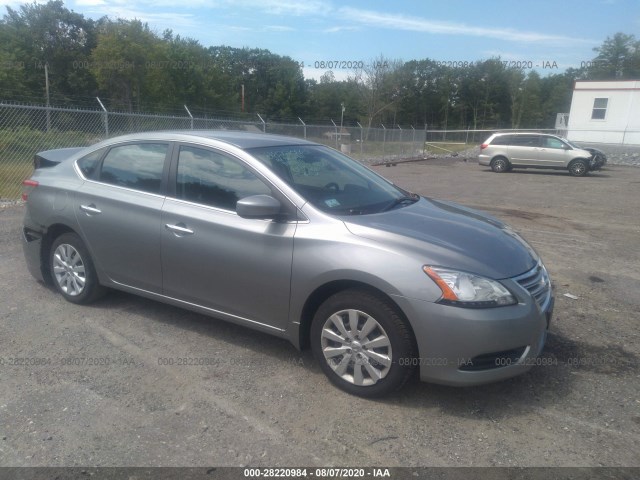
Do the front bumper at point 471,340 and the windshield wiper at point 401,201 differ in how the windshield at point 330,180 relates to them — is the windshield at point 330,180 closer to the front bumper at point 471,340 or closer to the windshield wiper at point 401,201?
the windshield wiper at point 401,201

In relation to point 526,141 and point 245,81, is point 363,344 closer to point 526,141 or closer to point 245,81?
point 526,141

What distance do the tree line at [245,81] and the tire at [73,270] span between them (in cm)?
1582

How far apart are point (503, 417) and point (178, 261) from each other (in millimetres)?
2568

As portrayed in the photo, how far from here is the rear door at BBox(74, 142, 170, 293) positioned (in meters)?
4.27

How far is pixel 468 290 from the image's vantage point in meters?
3.14

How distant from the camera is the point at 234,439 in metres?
2.97

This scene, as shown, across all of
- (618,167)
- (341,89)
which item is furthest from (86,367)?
(341,89)

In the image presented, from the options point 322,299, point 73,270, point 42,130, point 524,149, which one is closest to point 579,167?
point 524,149

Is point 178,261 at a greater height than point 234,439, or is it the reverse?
point 178,261

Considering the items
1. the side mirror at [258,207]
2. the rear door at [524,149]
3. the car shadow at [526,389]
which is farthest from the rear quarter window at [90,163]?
the rear door at [524,149]

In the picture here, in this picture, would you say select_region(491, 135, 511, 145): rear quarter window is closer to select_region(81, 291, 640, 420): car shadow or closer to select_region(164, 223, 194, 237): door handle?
select_region(81, 291, 640, 420): car shadow

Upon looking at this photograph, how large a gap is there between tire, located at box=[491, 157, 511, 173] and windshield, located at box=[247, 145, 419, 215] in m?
19.9

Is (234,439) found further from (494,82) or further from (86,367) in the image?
(494,82)

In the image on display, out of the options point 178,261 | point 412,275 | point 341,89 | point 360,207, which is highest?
point 341,89
